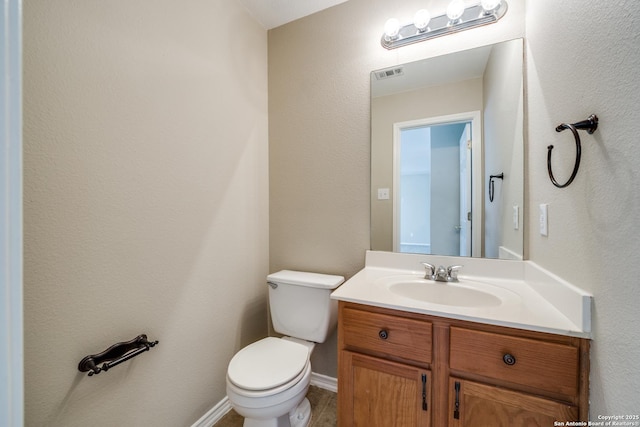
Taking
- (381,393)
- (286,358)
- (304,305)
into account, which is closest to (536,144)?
(381,393)

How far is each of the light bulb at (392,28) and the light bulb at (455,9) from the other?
0.26 meters

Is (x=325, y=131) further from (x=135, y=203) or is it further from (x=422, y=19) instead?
(x=135, y=203)

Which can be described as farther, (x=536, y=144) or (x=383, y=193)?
(x=383, y=193)

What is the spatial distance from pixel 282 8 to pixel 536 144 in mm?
1687

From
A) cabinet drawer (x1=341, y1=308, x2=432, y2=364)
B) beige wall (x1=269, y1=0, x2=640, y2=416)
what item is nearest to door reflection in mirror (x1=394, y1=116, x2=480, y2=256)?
beige wall (x1=269, y1=0, x2=640, y2=416)

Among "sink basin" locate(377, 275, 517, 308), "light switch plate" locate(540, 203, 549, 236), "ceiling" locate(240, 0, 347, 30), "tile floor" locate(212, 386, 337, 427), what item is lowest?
"tile floor" locate(212, 386, 337, 427)

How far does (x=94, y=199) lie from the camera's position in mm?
956

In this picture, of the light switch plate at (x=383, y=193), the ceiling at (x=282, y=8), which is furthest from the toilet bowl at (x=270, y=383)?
the ceiling at (x=282, y=8)

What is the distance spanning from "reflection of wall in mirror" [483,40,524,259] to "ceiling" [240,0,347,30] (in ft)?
3.39

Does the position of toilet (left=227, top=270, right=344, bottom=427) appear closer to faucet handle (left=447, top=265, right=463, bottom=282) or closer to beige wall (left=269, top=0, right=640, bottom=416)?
beige wall (left=269, top=0, right=640, bottom=416)

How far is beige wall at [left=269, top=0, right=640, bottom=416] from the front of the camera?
611 mm

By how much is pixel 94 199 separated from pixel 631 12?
1.65 meters

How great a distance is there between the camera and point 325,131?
1.69 m

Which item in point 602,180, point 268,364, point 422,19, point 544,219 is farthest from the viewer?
point 422,19
